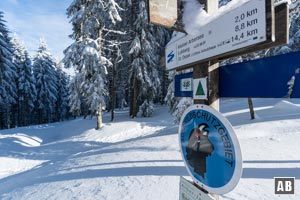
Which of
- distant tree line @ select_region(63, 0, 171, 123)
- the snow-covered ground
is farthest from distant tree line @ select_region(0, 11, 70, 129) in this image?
the snow-covered ground

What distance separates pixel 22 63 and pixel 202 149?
4118 centimetres

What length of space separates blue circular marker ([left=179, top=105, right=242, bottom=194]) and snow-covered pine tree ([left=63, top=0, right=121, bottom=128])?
51.3 feet

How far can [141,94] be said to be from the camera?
23.0 metres

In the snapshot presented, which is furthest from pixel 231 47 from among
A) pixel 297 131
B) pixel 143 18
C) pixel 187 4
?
pixel 143 18

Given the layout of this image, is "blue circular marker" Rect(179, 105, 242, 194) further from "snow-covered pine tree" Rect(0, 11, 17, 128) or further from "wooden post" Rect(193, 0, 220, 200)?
"snow-covered pine tree" Rect(0, 11, 17, 128)

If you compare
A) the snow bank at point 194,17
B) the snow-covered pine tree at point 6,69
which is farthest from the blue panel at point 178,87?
the snow-covered pine tree at point 6,69

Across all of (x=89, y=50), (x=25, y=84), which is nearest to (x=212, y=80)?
(x=89, y=50)

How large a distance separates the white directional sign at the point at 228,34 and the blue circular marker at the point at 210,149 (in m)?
0.47

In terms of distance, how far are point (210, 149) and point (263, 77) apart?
2.15ft

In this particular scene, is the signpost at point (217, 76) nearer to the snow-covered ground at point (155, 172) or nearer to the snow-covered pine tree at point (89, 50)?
the snow-covered ground at point (155, 172)

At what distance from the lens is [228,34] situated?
2.03m

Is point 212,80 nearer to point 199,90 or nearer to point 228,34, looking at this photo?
point 199,90

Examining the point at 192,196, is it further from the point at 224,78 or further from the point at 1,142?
the point at 1,142

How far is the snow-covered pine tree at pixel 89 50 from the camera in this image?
1762cm
